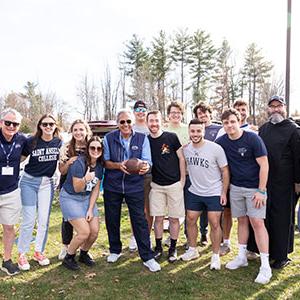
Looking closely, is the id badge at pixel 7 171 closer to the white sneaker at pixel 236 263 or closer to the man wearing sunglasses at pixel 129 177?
the man wearing sunglasses at pixel 129 177

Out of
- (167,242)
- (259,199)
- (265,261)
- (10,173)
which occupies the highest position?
(10,173)

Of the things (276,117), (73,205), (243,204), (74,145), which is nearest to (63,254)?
(73,205)

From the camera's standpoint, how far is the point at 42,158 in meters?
4.90

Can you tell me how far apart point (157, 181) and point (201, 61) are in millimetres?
38739

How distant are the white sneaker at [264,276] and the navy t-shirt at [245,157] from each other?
3.53 ft

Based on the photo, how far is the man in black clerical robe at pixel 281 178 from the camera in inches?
188

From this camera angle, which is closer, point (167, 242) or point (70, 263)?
point (70, 263)

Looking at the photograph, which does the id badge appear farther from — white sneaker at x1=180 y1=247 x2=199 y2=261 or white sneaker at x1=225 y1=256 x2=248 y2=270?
white sneaker at x1=225 y1=256 x2=248 y2=270

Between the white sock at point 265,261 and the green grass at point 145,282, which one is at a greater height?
the white sock at point 265,261

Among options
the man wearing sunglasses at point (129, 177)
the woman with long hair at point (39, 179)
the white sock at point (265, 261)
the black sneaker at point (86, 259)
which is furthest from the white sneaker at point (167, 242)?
the woman with long hair at point (39, 179)

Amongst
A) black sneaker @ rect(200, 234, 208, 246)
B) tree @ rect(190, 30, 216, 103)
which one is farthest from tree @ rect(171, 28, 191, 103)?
black sneaker @ rect(200, 234, 208, 246)

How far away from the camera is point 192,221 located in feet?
16.5

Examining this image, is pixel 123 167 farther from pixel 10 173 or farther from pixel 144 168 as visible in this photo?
pixel 10 173

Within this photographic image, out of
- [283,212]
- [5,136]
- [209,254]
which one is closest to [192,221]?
[209,254]
